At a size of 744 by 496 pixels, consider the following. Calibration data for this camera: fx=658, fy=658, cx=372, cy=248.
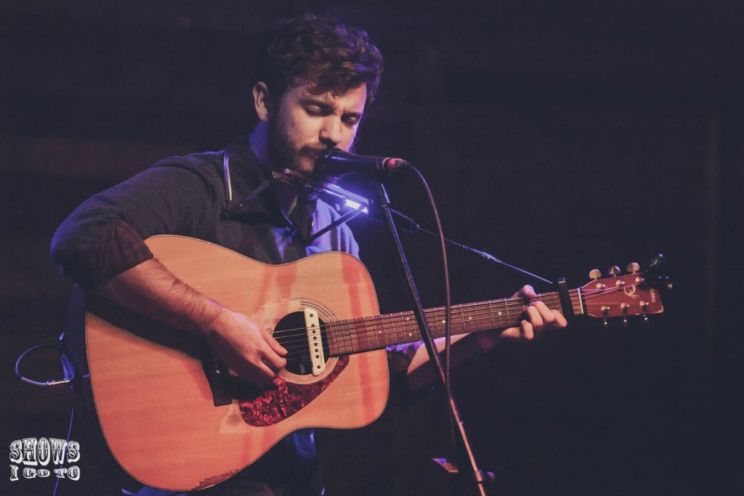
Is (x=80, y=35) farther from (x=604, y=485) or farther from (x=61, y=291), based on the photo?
(x=604, y=485)

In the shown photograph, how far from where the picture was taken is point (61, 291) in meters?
2.87

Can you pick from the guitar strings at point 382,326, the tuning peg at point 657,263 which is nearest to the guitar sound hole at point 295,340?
the guitar strings at point 382,326

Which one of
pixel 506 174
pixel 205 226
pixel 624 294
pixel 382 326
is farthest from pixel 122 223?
pixel 506 174

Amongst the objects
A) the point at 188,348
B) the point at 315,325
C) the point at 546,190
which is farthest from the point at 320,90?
the point at 546,190

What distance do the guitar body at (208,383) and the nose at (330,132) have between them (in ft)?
1.20

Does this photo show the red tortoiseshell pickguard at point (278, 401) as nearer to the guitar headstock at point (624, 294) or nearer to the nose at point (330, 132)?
the nose at point (330, 132)

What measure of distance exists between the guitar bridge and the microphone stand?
1.64 feet

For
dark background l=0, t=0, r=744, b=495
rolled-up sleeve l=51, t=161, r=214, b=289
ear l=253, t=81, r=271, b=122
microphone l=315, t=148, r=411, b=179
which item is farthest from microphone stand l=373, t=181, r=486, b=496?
dark background l=0, t=0, r=744, b=495

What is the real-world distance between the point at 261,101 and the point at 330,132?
1.07ft

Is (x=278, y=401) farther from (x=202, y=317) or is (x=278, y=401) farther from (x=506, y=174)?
(x=506, y=174)

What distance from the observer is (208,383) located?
6.11 ft

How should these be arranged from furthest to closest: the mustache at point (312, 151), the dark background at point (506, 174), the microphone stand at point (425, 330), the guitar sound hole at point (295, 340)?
the dark background at point (506, 174) → the mustache at point (312, 151) → the guitar sound hole at point (295, 340) → the microphone stand at point (425, 330)

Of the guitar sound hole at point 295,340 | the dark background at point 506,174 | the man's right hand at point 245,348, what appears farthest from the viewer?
the dark background at point 506,174

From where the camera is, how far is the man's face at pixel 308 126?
84.6 inches
